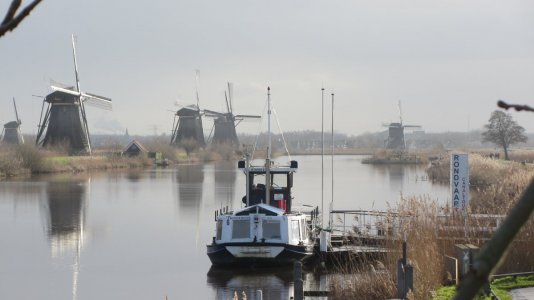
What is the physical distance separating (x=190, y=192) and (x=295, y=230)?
89.6ft

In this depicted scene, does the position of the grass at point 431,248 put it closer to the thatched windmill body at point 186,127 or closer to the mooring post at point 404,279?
the mooring post at point 404,279

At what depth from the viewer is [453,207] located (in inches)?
756

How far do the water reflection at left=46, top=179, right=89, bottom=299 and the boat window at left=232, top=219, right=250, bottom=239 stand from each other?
4755 mm

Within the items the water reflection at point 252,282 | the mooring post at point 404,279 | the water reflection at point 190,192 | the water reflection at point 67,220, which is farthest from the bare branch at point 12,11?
the water reflection at point 190,192

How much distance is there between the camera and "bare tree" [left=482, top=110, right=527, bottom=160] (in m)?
77.4

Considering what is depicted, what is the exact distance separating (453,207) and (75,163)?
2381 inches

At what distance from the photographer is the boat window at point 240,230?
24.4 m

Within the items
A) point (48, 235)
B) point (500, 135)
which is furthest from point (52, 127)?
point (48, 235)

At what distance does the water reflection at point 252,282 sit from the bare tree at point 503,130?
57894mm

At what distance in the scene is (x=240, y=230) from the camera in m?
24.5

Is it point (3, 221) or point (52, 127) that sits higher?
point (52, 127)

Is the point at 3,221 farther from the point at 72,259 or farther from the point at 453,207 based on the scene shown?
the point at 453,207

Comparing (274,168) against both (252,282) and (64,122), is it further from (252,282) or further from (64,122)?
(64,122)

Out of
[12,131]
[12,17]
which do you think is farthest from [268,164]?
[12,131]
